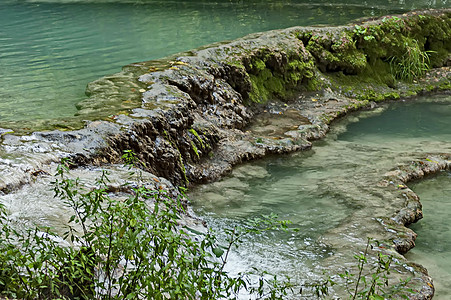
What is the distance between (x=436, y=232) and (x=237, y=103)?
401 cm

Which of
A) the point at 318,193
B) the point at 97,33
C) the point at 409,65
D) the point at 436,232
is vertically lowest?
the point at 436,232

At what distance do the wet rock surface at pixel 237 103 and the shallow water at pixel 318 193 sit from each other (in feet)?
1.00

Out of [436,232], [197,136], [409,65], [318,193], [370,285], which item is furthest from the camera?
[409,65]

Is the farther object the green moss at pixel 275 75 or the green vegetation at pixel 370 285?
the green moss at pixel 275 75

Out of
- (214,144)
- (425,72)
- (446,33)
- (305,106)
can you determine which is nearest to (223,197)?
(214,144)

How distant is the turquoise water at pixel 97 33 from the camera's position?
8.83m

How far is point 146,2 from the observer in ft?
74.0

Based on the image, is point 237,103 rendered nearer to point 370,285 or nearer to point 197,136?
point 197,136

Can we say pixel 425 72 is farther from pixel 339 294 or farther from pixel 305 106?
pixel 339 294

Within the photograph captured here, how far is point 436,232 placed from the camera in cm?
527

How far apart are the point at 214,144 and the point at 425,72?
21.5ft

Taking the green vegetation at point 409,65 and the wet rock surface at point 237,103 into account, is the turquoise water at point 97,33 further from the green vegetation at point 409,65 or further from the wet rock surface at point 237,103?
the green vegetation at point 409,65

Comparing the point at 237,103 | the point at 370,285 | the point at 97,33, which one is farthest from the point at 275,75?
the point at 97,33

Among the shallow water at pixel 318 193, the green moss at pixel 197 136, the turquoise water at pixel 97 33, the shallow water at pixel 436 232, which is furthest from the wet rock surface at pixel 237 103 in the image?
the turquoise water at pixel 97 33
